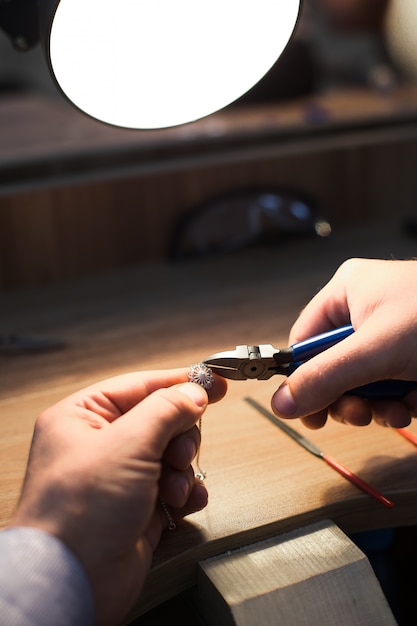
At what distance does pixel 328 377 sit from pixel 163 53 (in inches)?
14.3

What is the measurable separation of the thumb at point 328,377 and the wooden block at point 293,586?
0.38ft

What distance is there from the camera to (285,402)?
0.63 metres

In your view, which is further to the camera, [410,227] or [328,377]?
[410,227]

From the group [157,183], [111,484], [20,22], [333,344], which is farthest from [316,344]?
[157,183]

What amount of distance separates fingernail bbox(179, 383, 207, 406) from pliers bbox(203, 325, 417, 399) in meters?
0.04

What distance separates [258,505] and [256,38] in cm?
46

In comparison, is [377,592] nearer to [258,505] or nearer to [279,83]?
[258,505]

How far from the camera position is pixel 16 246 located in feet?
3.61

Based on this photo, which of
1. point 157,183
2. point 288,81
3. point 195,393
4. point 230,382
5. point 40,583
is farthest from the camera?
point 288,81

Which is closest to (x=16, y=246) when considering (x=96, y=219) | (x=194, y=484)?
(x=96, y=219)

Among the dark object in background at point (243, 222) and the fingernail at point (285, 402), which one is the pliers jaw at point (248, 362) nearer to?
the fingernail at point (285, 402)

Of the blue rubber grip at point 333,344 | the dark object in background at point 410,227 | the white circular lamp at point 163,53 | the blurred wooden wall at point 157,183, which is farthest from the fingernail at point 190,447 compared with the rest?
the dark object in background at point 410,227

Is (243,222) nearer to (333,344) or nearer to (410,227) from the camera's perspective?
(410,227)

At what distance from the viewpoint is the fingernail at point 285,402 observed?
631 mm
